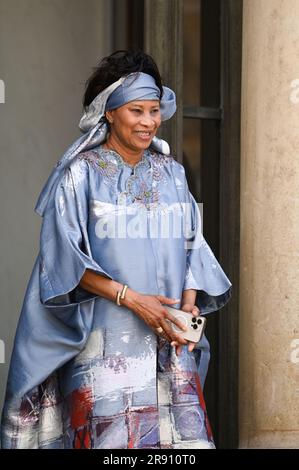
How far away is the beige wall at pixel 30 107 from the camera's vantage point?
7.45 meters

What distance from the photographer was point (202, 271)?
5.95 meters

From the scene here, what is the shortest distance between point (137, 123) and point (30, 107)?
192 centimetres

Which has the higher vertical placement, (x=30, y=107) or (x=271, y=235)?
(x=30, y=107)

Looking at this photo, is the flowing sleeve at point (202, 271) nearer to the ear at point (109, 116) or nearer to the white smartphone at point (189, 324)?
the white smartphone at point (189, 324)

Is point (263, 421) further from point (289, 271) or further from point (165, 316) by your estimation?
point (165, 316)

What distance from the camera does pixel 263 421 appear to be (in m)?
Result: 6.50

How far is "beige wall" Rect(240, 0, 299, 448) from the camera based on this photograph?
6.44 m

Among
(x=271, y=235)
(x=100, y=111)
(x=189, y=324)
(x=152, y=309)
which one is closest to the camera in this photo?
(x=152, y=309)

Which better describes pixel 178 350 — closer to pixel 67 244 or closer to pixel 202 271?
pixel 202 271

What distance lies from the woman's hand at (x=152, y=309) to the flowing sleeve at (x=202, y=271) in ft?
1.03

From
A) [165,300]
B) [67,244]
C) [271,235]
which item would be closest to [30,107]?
[271,235]

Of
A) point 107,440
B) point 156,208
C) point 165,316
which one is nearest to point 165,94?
point 156,208

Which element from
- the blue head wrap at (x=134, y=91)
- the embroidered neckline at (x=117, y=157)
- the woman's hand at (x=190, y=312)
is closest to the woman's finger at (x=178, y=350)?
the woman's hand at (x=190, y=312)

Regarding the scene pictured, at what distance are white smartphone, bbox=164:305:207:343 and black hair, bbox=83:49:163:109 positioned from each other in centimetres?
95
